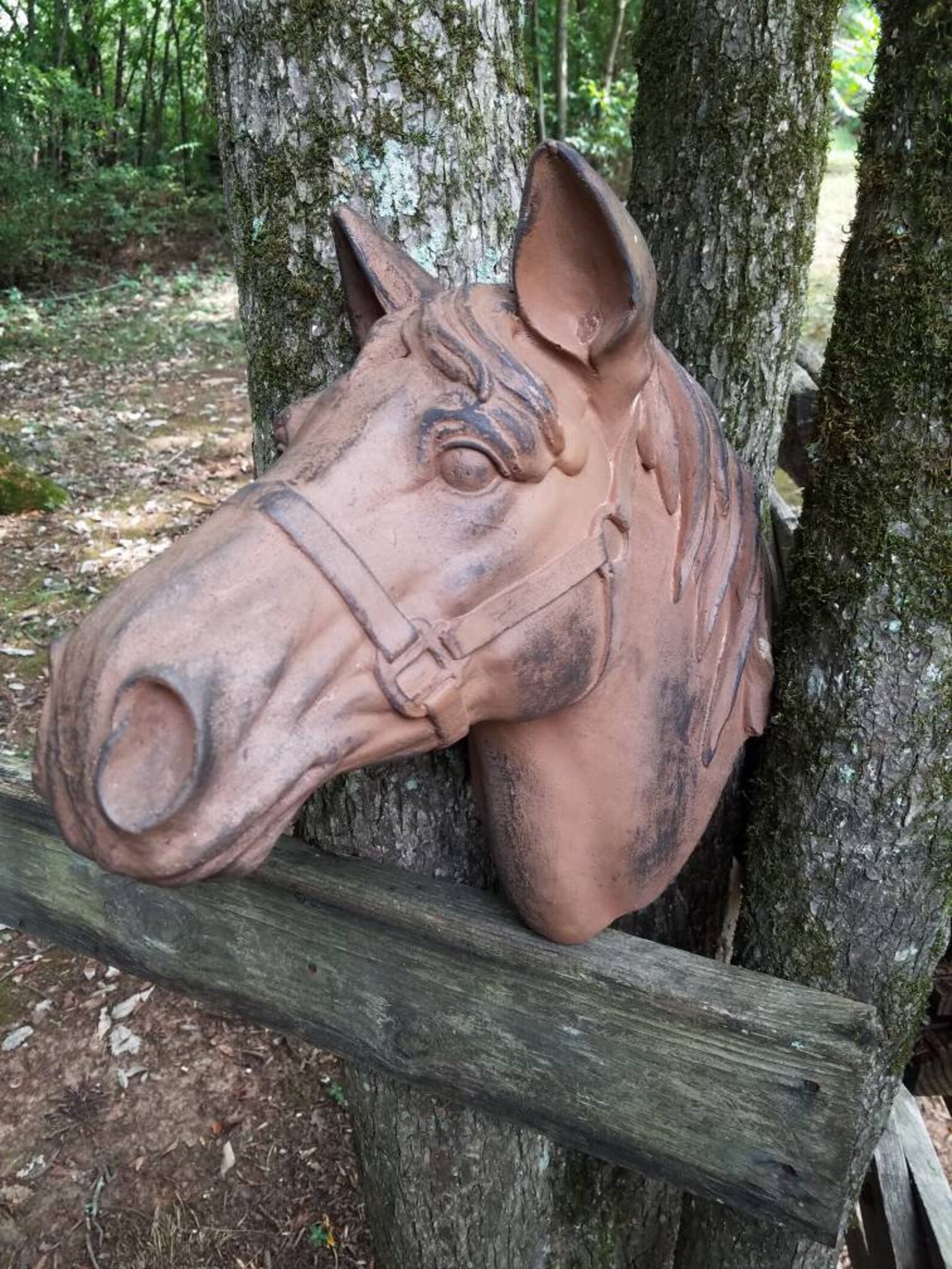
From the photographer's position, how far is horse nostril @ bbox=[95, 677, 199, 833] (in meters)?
0.86

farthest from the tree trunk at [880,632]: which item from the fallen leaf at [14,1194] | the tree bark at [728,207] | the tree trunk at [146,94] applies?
the tree trunk at [146,94]

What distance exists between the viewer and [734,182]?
186cm

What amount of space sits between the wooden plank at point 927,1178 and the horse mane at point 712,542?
1.27 metres

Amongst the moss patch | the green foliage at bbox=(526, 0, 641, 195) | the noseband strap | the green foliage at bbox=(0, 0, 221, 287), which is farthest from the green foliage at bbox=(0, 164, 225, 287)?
the noseband strap

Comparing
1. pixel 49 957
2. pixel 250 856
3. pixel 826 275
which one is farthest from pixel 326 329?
pixel 826 275

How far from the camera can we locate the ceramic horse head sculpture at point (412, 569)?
2.86 ft

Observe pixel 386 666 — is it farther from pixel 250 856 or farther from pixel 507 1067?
pixel 507 1067

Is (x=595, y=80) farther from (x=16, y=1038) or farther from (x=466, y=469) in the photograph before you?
(x=466, y=469)

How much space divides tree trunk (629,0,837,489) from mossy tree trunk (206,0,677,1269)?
1.65 ft

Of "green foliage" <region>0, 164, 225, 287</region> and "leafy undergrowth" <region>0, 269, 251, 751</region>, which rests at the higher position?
"green foliage" <region>0, 164, 225, 287</region>

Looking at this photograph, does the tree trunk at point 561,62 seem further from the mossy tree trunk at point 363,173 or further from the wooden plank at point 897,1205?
the wooden plank at point 897,1205

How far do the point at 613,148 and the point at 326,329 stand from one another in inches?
414

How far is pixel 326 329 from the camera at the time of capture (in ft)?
4.90

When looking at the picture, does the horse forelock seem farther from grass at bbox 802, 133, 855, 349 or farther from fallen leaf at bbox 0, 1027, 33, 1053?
grass at bbox 802, 133, 855, 349
